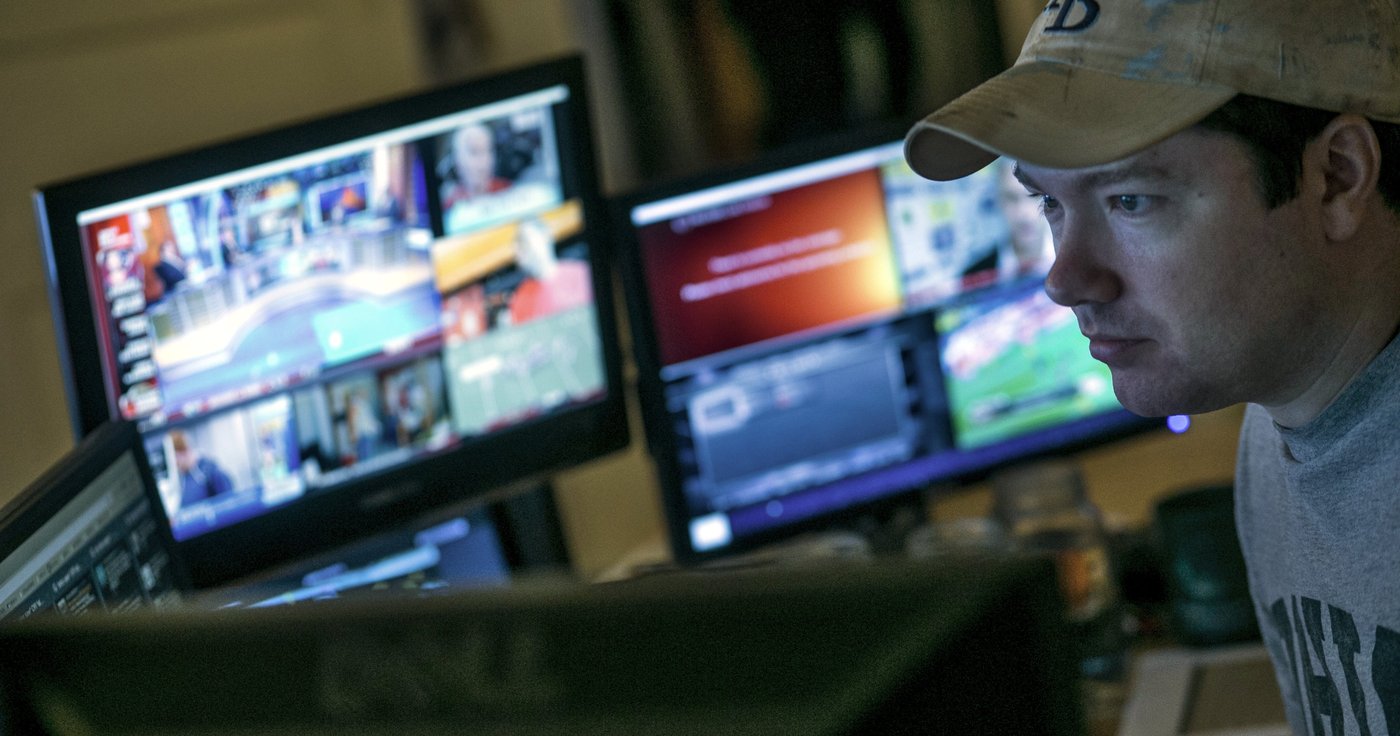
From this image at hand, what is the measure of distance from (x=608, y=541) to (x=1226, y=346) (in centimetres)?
156

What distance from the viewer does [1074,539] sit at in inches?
62.9

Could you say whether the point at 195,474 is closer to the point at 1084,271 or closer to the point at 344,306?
the point at 344,306

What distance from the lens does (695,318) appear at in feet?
5.16

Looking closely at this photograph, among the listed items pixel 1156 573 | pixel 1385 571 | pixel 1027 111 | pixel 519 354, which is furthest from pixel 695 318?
pixel 1385 571

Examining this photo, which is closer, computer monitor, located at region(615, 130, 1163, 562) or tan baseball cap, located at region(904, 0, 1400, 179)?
tan baseball cap, located at region(904, 0, 1400, 179)

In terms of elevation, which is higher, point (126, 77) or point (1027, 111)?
point (126, 77)

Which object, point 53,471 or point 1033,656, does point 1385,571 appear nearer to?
point 1033,656

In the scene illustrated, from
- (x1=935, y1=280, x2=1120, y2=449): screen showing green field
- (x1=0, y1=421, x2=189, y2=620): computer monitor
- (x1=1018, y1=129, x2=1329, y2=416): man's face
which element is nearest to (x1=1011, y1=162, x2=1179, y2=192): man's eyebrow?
(x1=1018, y1=129, x2=1329, y2=416): man's face

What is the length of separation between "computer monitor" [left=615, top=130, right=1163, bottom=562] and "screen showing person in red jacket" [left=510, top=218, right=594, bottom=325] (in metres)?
0.07

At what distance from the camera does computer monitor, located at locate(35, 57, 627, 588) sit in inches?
48.6

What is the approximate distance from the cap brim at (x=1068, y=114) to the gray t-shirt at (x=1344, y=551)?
0.20 m

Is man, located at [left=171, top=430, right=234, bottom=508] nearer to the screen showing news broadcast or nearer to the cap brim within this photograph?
the screen showing news broadcast

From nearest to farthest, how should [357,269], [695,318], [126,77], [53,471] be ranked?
[53,471]
[357,269]
[695,318]
[126,77]

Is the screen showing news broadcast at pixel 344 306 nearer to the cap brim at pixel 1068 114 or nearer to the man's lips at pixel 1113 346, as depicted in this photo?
the cap brim at pixel 1068 114
